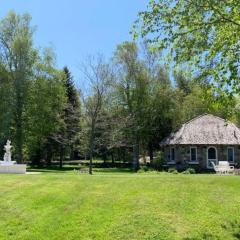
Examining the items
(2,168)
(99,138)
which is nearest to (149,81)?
(99,138)

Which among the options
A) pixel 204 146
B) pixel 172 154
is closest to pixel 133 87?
pixel 172 154

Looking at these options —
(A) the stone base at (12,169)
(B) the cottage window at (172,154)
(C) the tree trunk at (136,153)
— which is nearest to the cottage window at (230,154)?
(B) the cottage window at (172,154)

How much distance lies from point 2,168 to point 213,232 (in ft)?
59.1

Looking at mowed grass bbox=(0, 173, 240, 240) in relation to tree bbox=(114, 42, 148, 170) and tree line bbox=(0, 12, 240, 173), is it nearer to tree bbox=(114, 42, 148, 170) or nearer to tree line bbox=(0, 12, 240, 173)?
tree line bbox=(0, 12, 240, 173)

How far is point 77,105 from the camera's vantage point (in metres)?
59.8

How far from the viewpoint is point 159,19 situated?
13562mm

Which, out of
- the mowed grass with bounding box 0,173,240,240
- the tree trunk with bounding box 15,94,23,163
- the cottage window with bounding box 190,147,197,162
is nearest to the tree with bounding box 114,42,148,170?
the cottage window with bounding box 190,147,197,162

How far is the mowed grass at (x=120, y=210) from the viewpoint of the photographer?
11773mm

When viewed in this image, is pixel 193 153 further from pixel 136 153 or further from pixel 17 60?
pixel 17 60

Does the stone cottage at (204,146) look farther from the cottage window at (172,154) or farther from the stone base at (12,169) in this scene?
the stone base at (12,169)

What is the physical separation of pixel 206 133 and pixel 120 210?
32.8 meters

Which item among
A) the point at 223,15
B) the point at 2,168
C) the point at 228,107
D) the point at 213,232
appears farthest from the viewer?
the point at 2,168

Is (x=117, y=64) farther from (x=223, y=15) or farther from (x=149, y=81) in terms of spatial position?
(x=223, y=15)

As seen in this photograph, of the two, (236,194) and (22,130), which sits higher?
(22,130)
